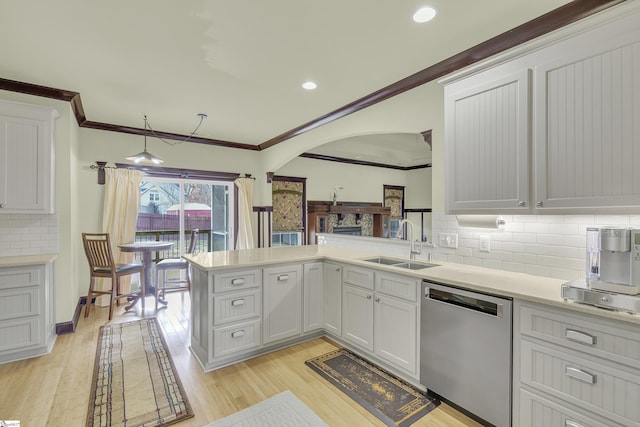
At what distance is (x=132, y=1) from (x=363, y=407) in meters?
3.03

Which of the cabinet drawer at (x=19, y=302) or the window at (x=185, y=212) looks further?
the window at (x=185, y=212)

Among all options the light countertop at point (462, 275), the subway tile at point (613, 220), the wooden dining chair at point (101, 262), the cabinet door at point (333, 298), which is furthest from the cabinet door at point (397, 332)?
the wooden dining chair at point (101, 262)

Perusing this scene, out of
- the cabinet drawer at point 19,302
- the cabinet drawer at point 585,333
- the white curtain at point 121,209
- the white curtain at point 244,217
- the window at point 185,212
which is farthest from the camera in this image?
the white curtain at point 244,217

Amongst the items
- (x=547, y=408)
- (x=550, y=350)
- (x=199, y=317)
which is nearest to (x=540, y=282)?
(x=550, y=350)

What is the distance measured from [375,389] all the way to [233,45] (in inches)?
112

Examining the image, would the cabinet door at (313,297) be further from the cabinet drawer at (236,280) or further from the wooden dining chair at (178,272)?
the wooden dining chair at (178,272)

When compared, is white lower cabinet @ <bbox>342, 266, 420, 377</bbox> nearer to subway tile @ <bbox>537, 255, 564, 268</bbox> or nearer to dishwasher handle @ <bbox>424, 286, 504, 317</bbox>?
dishwasher handle @ <bbox>424, 286, 504, 317</bbox>

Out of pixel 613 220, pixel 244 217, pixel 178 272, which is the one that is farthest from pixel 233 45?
pixel 178 272

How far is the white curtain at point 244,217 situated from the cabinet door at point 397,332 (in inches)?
140

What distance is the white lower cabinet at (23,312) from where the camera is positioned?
2.72 meters

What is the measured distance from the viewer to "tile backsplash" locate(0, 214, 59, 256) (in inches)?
122

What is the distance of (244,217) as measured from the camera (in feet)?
18.5

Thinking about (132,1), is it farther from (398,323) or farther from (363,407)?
(363,407)

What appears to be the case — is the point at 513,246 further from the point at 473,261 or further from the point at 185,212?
the point at 185,212
